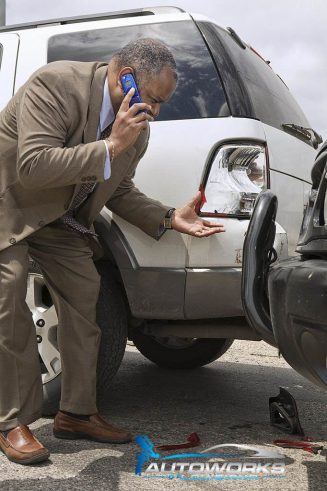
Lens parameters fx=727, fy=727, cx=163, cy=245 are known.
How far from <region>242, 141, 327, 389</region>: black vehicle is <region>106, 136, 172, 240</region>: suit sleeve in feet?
2.10

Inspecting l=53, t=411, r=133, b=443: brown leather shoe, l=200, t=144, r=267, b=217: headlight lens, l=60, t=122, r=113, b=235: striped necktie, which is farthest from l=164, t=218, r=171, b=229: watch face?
l=53, t=411, r=133, b=443: brown leather shoe

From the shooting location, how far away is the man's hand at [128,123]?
9.34 ft

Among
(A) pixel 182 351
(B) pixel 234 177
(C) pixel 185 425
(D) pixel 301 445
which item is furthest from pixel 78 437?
(A) pixel 182 351

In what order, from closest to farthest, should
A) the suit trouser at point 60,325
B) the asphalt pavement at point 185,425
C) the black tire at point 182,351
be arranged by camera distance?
the asphalt pavement at point 185,425, the suit trouser at point 60,325, the black tire at point 182,351

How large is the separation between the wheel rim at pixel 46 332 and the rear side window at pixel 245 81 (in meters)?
1.24

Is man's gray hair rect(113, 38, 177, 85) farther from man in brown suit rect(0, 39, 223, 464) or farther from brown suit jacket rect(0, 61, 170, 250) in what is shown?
brown suit jacket rect(0, 61, 170, 250)

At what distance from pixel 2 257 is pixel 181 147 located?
91cm

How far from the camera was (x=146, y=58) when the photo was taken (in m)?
2.94

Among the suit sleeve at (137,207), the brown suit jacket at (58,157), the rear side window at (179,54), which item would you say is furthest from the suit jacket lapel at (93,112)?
the rear side window at (179,54)

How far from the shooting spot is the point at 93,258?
11.1 ft

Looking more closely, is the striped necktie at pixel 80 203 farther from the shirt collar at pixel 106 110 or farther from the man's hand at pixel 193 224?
the man's hand at pixel 193 224

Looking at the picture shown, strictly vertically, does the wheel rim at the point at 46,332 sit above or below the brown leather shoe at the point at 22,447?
above

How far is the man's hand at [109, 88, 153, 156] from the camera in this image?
2.85 m

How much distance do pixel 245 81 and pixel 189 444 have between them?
5.47 feet
